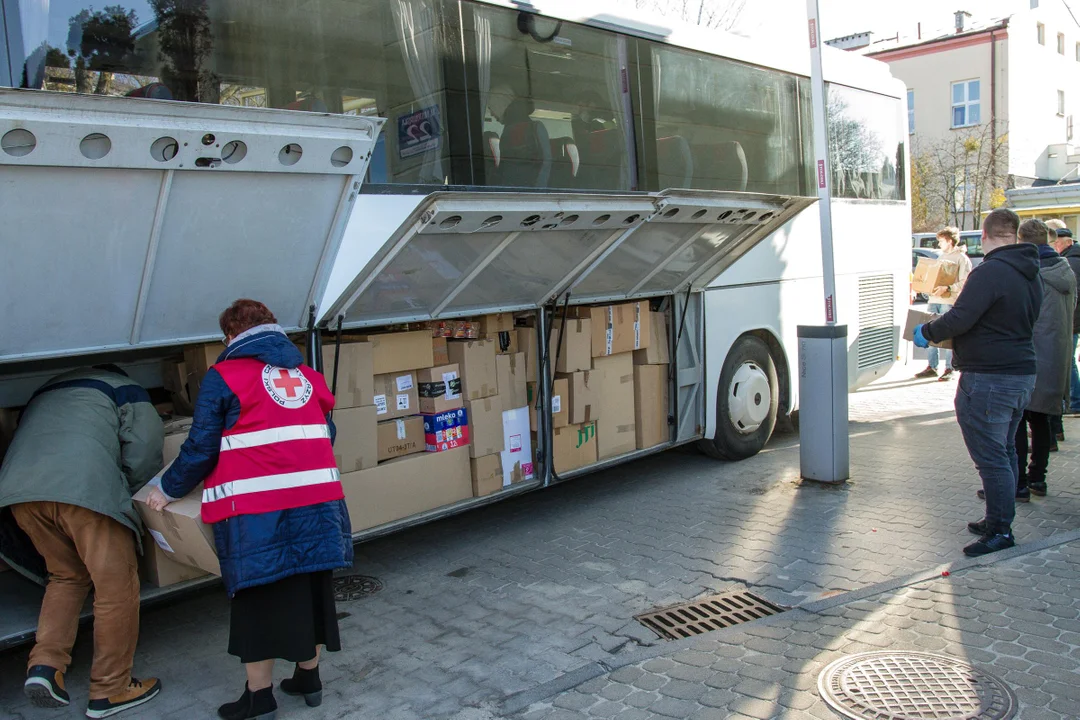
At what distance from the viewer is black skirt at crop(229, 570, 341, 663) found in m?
3.47

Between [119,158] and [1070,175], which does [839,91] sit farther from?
[1070,175]

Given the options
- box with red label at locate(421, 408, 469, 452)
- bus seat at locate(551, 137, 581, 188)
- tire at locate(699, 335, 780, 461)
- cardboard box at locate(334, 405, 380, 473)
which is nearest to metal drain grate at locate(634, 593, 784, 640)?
box with red label at locate(421, 408, 469, 452)

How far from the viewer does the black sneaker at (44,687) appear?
3598 millimetres

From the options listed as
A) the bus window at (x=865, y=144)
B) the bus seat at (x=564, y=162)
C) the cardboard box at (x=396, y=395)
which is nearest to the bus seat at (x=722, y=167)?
the bus window at (x=865, y=144)

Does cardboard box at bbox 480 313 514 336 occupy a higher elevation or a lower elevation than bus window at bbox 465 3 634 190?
lower

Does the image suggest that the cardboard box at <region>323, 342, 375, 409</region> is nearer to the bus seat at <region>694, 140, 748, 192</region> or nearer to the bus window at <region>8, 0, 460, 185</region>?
the bus window at <region>8, 0, 460, 185</region>

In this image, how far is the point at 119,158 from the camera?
332cm

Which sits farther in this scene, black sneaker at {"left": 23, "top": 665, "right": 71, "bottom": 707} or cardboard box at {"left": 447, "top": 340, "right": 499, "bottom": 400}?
cardboard box at {"left": 447, "top": 340, "right": 499, "bottom": 400}

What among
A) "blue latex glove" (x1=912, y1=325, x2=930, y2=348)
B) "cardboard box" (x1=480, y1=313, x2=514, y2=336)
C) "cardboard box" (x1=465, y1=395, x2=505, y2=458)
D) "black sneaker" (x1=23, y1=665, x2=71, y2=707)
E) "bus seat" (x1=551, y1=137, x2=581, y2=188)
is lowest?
"black sneaker" (x1=23, y1=665, x2=71, y2=707)

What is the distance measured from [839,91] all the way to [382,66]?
217 inches

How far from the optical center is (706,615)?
178 inches

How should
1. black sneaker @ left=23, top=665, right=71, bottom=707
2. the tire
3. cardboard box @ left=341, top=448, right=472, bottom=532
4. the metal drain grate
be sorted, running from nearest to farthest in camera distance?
1. black sneaker @ left=23, top=665, right=71, bottom=707
2. the metal drain grate
3. cardboard box @ left=341, top=448, right=472, bottom=532
4. the tire

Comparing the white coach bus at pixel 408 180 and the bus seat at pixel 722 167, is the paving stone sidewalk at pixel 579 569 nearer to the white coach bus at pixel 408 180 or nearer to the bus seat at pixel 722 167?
the white coach bus at pixel 408 180

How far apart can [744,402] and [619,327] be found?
5.78ft
